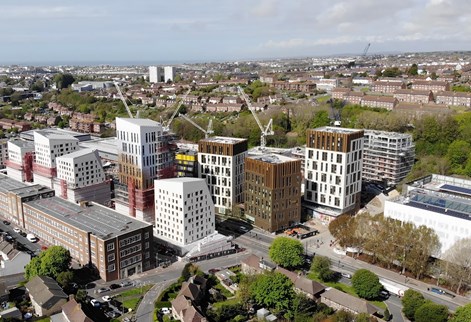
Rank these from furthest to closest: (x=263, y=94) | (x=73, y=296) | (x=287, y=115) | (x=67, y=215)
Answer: (x=263, y=94), (x=287, y=115), (x=67, y=215), (x=73, y=296)

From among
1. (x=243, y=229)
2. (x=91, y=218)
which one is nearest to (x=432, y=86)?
(x=243, y=229)

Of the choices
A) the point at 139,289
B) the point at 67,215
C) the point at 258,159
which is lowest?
the point at 139,289

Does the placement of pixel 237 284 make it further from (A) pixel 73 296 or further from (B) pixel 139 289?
(A) pixel 73 296

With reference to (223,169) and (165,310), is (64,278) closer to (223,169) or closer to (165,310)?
(165,310)

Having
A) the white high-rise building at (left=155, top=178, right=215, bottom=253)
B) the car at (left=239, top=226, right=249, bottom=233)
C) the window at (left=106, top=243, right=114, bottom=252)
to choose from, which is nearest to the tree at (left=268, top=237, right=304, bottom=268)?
the white high-rise building at (left=155, top=178, right=215, bottom=253)

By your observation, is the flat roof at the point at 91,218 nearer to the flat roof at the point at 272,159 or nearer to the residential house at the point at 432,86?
the flat roof at the point at 272,159

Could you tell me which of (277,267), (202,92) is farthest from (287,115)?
(277,267)

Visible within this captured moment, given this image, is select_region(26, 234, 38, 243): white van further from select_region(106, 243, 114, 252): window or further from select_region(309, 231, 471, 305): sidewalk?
select_region(309, 231, 471, 305): sidewalk
